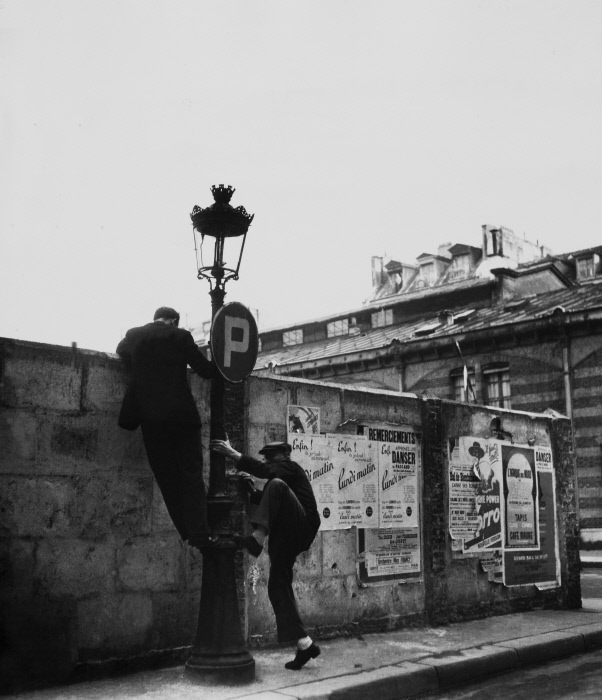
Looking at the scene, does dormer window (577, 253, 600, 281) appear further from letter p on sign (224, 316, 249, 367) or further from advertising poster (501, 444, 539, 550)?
letter p on sign (224, 316, 249, 367)

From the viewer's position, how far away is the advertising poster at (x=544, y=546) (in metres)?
10.9

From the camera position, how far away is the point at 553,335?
26844 mm

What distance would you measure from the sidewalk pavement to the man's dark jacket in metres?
2.02

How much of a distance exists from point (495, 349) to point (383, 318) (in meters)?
12.3

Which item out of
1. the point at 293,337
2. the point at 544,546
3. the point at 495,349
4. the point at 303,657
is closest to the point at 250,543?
the point at 303,657

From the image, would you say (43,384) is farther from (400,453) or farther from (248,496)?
(400,453)

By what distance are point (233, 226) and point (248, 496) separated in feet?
8.51

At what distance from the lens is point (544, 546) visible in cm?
1123

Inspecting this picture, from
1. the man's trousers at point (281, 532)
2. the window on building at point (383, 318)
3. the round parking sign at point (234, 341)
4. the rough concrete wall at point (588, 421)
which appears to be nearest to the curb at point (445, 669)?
the man's trousers at point (281, 532)

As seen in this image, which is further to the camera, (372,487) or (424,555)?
(424,555)

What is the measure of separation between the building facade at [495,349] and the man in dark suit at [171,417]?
1883 centimetres

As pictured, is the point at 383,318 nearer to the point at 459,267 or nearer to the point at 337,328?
the point at 337,328

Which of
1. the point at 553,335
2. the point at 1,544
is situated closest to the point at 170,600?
the point at 1,544

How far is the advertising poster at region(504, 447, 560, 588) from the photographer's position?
10.9 metres
